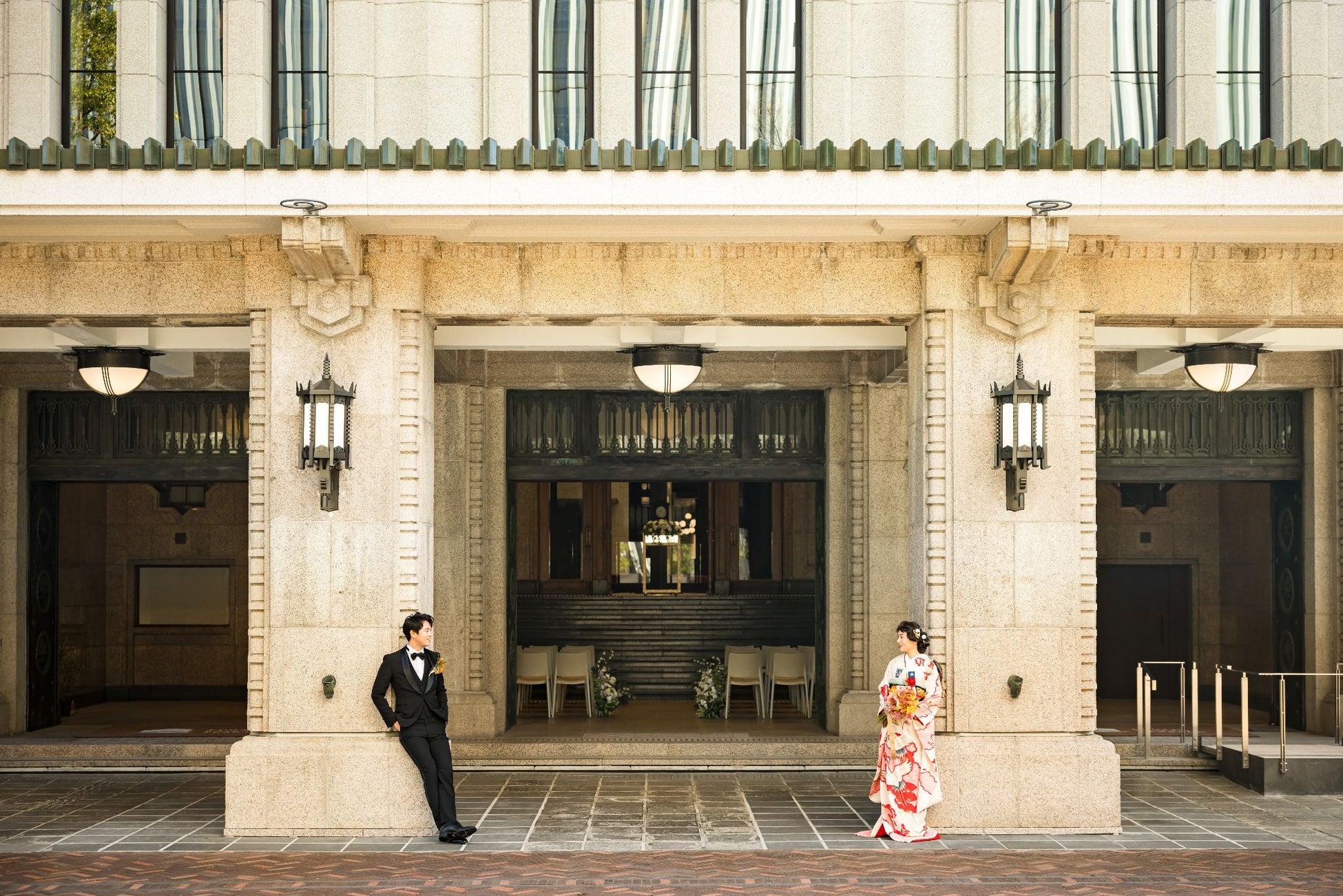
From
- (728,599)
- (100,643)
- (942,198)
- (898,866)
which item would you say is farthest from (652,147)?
(100,643)

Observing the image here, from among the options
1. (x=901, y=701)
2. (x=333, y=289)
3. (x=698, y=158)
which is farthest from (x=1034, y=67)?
(x=333, y=289)

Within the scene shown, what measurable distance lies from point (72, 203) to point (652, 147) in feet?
13.7

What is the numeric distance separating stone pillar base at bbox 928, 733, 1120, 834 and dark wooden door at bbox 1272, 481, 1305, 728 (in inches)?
268

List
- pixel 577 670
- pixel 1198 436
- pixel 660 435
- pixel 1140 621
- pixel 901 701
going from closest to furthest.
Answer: pixel 901 701 → pixel 660 435 → pixel 1198 436 → pixel 577 670 → pixel 1140 621

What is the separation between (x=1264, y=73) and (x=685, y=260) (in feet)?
20.8

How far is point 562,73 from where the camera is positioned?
1282cm

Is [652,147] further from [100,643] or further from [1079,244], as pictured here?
[100,643]

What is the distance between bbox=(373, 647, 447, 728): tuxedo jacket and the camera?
1018 cm

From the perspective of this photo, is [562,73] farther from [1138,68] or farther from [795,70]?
[1138,68]

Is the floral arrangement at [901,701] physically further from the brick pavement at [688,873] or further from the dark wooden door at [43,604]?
the dark wooden door at [43,604]

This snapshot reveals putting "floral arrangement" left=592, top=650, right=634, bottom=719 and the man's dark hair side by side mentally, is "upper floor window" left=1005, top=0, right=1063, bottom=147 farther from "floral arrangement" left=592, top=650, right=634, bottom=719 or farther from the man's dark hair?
"floral arrangement" left=592, top=650, right=634, bottom=719

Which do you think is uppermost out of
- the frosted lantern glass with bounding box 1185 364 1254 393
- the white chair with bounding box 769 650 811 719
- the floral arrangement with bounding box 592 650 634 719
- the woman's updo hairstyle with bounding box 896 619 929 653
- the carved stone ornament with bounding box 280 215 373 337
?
the carved stone ornament with bounding box 280 215 373 337

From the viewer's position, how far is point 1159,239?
10773 millimetres

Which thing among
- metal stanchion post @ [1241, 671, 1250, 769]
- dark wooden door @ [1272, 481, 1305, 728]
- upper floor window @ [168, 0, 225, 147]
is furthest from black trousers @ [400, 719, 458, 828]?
dark wooden door @ [1272, 481, 1305, 728]
